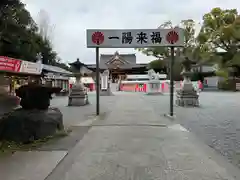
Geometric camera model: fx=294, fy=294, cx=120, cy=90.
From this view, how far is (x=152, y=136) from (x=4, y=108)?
7680 mm

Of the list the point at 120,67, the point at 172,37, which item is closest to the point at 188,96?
the point at 172,37

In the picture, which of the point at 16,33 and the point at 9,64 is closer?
the point at 9,64

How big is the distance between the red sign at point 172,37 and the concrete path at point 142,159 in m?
4.85

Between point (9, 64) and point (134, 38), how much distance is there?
5.74 m

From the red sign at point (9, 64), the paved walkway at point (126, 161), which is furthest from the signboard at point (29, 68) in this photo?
the paved walkway at point (126, 161)

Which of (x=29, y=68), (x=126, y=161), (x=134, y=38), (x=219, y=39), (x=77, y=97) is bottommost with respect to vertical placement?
(x=126, y=161)

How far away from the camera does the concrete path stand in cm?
478

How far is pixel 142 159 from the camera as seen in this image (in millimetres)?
5633

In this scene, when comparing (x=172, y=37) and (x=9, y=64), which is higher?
(x=172, y=37)

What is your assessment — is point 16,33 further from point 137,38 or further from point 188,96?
point 188,96

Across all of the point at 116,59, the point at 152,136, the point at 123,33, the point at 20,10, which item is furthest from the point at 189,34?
the point at 152,136

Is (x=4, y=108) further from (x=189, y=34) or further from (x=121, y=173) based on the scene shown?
(x=189, y=34)

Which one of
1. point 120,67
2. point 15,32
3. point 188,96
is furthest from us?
point 120,67

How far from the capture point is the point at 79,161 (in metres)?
5.58
